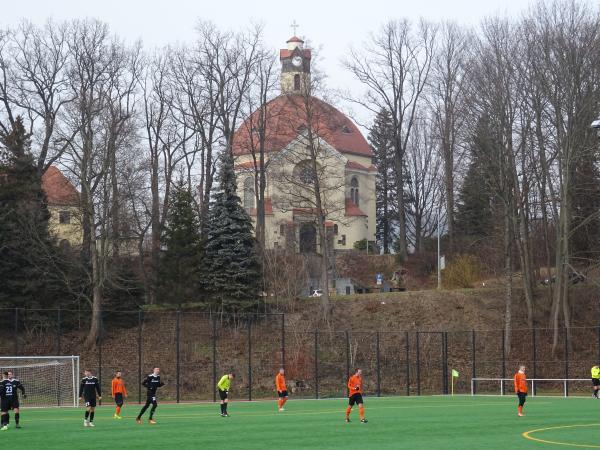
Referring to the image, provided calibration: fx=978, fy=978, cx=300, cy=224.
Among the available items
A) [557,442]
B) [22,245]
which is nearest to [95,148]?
[22,245]

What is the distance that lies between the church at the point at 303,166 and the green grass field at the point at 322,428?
28357 millimetres

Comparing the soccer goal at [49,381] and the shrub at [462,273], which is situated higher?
the shrub at [462,273]

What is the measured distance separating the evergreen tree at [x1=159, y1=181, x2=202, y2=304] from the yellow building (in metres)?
6.18

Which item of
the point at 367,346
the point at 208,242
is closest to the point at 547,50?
the point at 367,346

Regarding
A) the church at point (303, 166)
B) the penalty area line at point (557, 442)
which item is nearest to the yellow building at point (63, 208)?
the church at point (303, 166)

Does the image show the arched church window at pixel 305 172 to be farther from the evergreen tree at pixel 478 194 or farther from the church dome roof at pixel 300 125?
the evergreen tree at pixel 478 194

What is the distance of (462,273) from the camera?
232 ft

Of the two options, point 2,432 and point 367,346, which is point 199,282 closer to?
point 367,346

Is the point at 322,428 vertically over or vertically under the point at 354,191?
under

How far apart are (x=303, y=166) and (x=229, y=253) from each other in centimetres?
798

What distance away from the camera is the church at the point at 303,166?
6606 cm

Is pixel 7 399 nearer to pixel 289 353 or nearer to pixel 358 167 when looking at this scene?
pixel 289 353

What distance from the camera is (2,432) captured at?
27750 millimetres

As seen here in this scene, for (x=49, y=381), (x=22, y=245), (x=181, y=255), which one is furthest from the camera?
(x=181, y=255)
